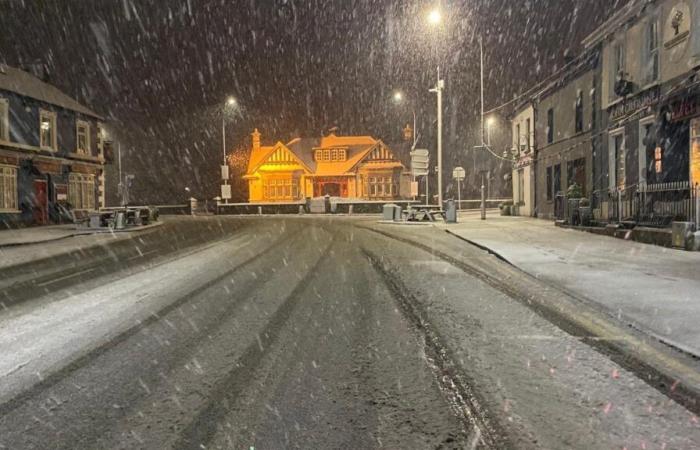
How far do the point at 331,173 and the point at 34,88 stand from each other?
3510cm

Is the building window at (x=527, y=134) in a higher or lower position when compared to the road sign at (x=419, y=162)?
higher

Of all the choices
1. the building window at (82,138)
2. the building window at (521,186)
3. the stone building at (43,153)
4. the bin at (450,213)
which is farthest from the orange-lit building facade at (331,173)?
the bin at (450,213)

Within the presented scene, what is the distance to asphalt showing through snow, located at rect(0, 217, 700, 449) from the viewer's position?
3.69m

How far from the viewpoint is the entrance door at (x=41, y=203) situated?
29906mm

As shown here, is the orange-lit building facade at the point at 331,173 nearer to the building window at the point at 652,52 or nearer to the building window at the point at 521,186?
the building window at the point at 521,186

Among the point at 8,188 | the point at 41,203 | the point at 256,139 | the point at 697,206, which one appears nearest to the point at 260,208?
the point at 256,139

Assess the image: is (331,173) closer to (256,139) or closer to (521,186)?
(256,139)

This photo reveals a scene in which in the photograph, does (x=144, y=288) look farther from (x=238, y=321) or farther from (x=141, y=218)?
(x=141, y=218)

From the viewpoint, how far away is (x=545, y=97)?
30.6 m

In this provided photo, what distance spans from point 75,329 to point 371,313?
11.3 feet

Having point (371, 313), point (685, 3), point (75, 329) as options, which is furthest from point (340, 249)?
point (685, 3)

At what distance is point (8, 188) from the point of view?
27562 mm

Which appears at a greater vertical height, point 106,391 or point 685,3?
point 685,3

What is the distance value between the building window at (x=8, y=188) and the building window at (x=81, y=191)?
17.3 ft
